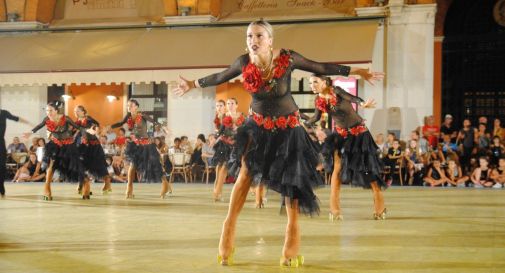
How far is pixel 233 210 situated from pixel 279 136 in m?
0.77

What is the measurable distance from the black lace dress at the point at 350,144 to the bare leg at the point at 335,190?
0.21ft

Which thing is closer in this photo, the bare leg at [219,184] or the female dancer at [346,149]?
the female dancer at [346,149]

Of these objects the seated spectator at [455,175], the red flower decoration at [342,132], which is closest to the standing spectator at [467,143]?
the seated spectator at [455,175]

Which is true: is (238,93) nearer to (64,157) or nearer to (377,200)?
(64,157)

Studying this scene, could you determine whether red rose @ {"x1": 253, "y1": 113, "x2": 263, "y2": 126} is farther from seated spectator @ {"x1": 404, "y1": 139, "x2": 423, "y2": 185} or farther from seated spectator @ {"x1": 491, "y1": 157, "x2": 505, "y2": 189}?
seated spectator @ {"x1": 404, "y1": 139, "x2": 423, "y2": 185}

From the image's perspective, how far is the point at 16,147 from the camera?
21750mm

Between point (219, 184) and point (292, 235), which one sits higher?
point (219, 184)

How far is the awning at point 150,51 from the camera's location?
20.0 m

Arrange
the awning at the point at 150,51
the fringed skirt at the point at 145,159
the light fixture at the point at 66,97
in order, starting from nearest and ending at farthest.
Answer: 1. the fringed skirt at the point at 145,159
2. the awning at the point at 150,51
3. the light fixture at the point at 66,97

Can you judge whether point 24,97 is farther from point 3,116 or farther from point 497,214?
point 497,214

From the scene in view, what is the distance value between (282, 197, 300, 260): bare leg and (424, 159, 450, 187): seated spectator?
12753mm

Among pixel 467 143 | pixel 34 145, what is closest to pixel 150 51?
pixel 34 145

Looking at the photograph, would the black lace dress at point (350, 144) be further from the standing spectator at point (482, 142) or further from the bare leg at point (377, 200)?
the standing spectator at point (482, 142)

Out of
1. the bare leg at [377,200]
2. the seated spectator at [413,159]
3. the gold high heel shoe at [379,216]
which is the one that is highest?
the seated spectator at [413,159]
